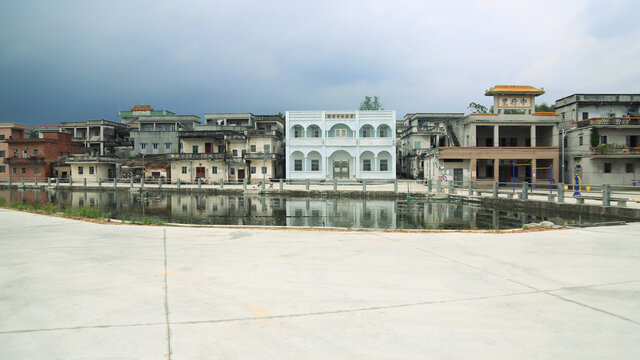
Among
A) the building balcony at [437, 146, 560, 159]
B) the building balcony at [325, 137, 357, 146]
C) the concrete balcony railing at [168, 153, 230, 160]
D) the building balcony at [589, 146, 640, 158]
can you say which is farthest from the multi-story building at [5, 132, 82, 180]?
the building balcony at [589, 146, 640, 158]

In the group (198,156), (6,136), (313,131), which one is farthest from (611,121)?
(6,136)

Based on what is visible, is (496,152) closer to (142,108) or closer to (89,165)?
(89,165)

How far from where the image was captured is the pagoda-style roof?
122 feet

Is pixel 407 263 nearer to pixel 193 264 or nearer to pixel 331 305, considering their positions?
pixel 331 305

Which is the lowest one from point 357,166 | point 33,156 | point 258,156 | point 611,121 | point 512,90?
point 357,166

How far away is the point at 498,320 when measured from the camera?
12.7 ft

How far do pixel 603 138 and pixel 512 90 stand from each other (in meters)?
9.40

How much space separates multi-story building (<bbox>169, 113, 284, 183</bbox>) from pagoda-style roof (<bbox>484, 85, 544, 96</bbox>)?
25.9 meters

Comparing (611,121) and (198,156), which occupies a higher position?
(611,121)

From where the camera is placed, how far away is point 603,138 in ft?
117

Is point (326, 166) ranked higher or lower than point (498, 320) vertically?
higher

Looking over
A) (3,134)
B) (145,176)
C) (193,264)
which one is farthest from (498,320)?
(3,134)

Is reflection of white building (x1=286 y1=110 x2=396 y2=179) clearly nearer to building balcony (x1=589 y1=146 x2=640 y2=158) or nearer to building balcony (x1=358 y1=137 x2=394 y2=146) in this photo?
building balcony (x1=358 y1=137 x2=394 y2=146)

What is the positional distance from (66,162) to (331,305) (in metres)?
57.9
